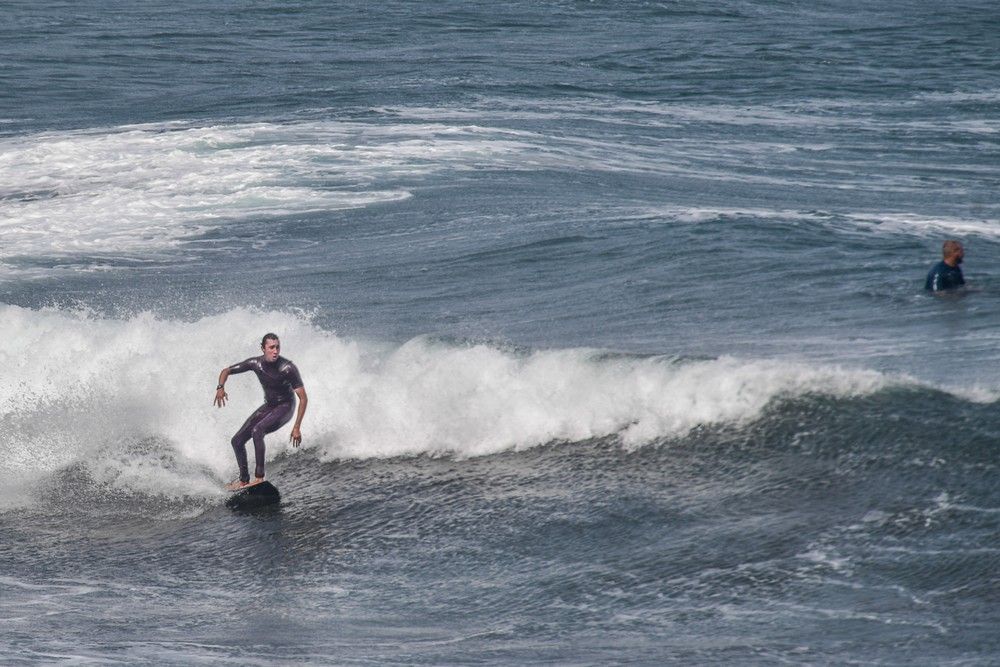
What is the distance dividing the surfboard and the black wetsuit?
7.68 metres

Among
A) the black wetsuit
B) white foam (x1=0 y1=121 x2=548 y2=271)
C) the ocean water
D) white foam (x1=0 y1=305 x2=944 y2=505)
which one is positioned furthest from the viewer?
white foam (x1=0 y1=121 x2=548 y2=271)

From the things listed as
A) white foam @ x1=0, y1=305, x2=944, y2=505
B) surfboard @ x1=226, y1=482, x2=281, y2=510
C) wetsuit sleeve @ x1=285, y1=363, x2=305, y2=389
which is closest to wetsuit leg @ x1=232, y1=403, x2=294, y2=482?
surfboard @ x1=226, y1=482, x2=281, y2=510

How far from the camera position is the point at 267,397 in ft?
42.8

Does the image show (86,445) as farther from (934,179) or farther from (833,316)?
(934,179)

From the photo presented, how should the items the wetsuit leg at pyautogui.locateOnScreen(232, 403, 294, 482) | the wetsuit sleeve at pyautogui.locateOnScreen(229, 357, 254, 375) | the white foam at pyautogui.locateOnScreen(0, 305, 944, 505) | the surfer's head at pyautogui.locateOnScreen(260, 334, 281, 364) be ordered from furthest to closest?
the white foam at pyautogui.locateOnScreen(0, 305, 944, 505), the wetsuit leg at pyautogui.locateOnScreen(232, 403, 294, 482), the wetsuit sleeve at pyautogui.locateOnScreen(229, 357, 254, 375), the surfer's head at pyautogui.locateOnScreen(260, 334, 281, 364)

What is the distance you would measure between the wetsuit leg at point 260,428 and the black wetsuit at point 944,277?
24.3 feet

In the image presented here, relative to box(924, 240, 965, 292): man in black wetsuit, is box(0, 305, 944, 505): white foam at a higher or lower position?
lower

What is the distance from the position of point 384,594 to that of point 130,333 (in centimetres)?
671

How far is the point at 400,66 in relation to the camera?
122 ft

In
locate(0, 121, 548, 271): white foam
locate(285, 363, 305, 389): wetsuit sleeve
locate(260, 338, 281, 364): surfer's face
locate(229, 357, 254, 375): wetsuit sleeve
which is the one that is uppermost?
locate(0, 121, 548, 271): white foam

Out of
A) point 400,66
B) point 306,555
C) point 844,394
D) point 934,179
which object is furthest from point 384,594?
point 400,66

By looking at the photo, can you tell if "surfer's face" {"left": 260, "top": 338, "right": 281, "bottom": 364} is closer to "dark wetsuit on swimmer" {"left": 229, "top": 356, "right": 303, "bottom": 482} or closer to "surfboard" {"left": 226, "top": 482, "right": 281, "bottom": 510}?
"dark wetsuit on swimmer" {"left": 229, "top": 356, "right": 303, "bottom": 482}

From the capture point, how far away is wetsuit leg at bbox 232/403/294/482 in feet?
42.6

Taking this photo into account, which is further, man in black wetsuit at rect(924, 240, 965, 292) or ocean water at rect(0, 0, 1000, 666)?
man in black wetsuit at rect(924, 240, 965, 292)
